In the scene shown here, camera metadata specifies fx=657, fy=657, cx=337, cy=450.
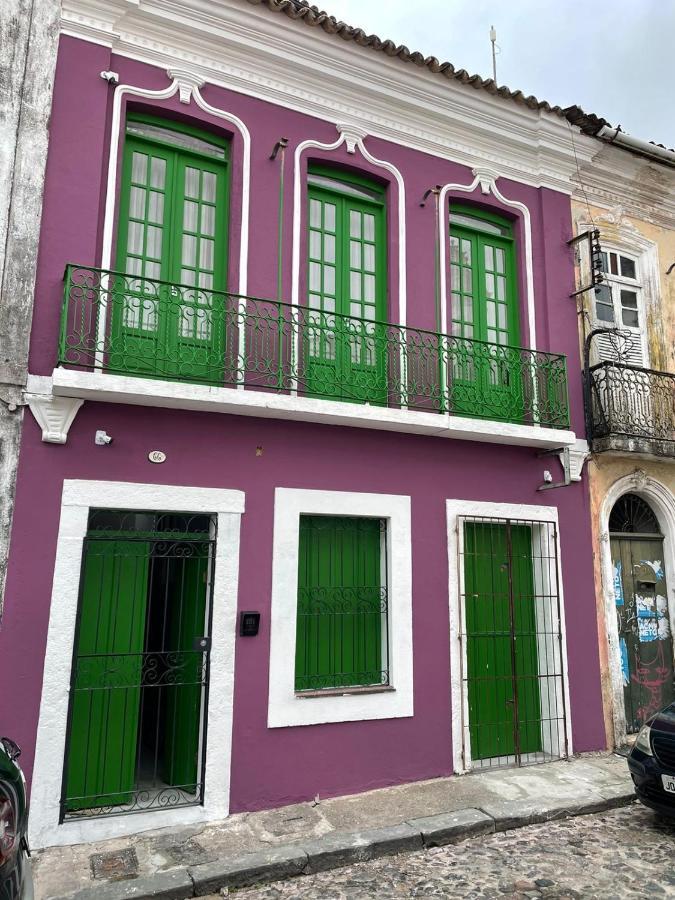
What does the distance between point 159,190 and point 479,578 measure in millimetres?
5233

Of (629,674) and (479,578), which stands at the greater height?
(479,578)

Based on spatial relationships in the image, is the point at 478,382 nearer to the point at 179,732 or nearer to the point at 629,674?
the point at 629,674

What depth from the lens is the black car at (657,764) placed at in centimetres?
520

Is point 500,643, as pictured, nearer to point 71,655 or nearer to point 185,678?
point 185,678

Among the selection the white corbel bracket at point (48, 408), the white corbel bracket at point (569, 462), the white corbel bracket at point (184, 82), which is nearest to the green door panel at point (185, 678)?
the white corbel bracket at point (48, 408)

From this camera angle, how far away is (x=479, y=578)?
7.22 meters

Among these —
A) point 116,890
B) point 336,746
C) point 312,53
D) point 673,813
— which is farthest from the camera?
point 312,53

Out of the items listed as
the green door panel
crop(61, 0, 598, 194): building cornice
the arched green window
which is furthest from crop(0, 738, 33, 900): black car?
crop(61, 0, 598, 194): building cornice

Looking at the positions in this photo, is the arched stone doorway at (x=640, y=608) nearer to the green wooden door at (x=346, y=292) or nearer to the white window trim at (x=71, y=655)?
the green wooden door at (x=346, y=292)

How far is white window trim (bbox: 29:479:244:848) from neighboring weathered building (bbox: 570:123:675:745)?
445 cm

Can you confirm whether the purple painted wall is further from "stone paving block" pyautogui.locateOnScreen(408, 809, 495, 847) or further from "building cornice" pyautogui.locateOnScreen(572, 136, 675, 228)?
"building cornice" pyautogui.locateOnScreen(572, 136, 675, 228)

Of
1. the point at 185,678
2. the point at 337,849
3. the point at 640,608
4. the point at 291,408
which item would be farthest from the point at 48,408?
the point at 640,608

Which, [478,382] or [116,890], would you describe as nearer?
[116,890]

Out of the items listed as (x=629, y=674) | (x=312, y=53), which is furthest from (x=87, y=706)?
(x=312, y=53)
